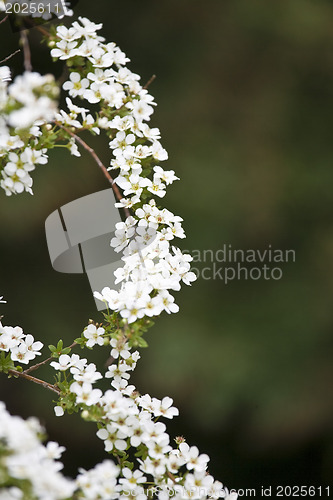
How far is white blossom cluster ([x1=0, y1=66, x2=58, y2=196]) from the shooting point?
792 millimetres

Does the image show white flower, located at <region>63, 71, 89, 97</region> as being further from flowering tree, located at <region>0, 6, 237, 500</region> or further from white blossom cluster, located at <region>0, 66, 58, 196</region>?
white blossom cluster, located at <region>0, 66, 58, 196</region>

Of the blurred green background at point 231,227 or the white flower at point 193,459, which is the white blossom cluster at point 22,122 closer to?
the white flower at point 193,459

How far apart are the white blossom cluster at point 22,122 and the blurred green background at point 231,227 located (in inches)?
76.1

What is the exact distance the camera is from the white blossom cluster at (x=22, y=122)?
792mm

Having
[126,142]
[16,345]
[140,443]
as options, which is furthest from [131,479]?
[126,142]

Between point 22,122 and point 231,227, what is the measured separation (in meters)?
2.37

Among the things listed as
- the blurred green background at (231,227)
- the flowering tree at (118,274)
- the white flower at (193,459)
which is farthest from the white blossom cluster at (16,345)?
the blurred green background at (231,227)

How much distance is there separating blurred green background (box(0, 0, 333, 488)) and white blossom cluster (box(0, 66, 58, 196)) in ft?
6.34

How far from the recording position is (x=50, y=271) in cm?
316

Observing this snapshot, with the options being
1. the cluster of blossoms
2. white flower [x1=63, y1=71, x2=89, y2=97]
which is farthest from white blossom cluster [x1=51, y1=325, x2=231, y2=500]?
white flower [x1=63, y1=71, x2=89, y2=97]

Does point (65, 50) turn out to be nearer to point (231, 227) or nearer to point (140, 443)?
point (140, 443)

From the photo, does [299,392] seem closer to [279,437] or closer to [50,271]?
[279,437]

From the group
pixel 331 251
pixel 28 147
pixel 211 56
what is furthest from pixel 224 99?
pixel 28 147

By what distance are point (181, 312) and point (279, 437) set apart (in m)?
0.77
